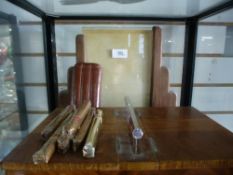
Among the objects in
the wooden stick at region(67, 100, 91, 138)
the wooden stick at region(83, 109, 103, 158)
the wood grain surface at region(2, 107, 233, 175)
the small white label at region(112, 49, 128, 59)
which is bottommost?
the wood grain surface at region(2, 107, 233, 175)

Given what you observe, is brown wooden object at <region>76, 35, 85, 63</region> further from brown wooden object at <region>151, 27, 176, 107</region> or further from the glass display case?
brown wooden object at <region>151, 27, 176, 107</region>

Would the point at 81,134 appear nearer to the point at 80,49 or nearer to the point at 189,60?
the point at 80,49

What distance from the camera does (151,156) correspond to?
708 millimetres

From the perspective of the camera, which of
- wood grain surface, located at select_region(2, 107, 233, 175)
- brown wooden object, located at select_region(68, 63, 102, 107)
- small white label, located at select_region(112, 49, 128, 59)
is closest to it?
wood grain surface, located at select_region(2, 107, 233, 175)

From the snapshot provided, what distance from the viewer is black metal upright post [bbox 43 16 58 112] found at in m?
1.78

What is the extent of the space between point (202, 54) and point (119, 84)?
0.95 m

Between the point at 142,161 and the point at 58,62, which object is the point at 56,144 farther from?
the point at 58,62

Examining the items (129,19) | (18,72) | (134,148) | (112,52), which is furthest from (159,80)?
(18,72)

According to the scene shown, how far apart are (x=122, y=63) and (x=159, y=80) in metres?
0.39

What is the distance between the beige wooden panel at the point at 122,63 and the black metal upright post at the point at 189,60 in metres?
0.44

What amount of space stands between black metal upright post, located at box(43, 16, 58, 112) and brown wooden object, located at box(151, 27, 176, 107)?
0.99 meters

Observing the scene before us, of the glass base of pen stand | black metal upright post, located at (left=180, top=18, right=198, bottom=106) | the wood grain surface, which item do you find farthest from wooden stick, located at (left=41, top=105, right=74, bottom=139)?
black metal upright post, located at (left=180, top=18, right=198, bottom=106)

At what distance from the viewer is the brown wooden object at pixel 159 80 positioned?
5.51 feet

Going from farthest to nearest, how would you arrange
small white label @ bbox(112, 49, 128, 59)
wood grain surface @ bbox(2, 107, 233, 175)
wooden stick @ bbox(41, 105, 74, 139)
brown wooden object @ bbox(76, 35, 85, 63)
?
small white label @ bbox(112, 49, 128, 59) < brown wooden object @ bbox(76, 35, 85, 63) < wooden stick @ bbox(41, 105, 74, 139) < wood grain surface @ bbox(2, 107, 233, 175)
